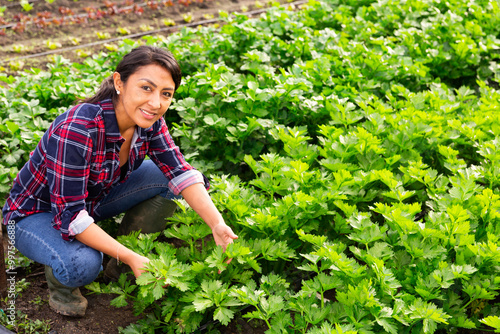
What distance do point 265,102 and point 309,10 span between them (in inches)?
95.0

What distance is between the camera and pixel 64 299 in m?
2.62

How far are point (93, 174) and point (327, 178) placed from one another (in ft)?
3.95

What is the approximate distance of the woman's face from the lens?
8.07 ft

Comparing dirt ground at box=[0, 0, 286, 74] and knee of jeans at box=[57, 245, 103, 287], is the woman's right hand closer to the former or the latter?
knee of jeans at box=[57, 245, 103, 287]

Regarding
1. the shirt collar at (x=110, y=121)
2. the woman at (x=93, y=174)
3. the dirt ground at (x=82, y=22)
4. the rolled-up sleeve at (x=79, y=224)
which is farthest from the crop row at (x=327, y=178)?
the dirt ground at (x=82, y=22)

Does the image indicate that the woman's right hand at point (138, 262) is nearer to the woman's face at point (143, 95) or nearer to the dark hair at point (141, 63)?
the woman's face at point (143, 95)

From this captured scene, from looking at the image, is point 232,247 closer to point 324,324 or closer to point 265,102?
point 324,324

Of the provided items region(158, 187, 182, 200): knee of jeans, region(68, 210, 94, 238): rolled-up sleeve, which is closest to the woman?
region(68, 210, 94, 238): rolled-up sleeve

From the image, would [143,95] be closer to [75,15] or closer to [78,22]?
[78,22]

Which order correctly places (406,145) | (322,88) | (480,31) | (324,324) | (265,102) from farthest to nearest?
(480,31), (322,88), (265,102), (406,145), (324,324)

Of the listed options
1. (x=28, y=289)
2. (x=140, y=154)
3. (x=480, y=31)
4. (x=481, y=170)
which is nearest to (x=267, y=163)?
(x=140, y=154)

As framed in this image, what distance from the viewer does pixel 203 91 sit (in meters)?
3.79

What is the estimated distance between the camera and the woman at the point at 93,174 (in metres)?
2.36

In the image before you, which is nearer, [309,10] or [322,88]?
[322,88]
